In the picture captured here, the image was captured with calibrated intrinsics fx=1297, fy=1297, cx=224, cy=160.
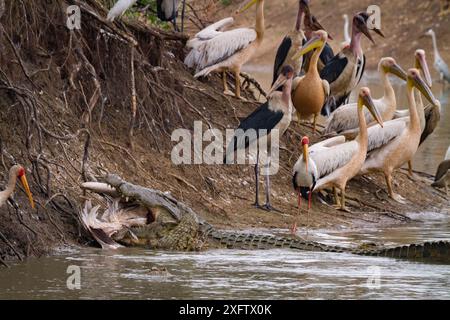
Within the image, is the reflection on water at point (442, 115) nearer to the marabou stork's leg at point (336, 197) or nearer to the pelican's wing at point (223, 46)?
the pelican's wing at point (223, 46)

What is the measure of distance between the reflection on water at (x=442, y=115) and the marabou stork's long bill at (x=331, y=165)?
9.71 ft

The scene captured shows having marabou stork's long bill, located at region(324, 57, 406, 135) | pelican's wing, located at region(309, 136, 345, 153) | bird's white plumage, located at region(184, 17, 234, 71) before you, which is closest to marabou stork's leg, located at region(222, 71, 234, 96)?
bird's white plumage, located at region(184, 17, 234, 71)

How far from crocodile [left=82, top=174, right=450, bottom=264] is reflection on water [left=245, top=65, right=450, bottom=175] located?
533cm

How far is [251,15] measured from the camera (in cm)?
3027

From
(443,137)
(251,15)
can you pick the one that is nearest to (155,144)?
(443,137)

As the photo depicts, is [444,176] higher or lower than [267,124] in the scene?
lower

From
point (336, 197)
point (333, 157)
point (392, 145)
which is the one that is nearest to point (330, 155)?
point (333, 157)

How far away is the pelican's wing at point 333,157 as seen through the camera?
36.8ft

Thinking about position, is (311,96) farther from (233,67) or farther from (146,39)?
(146,39)

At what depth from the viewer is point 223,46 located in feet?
41.0

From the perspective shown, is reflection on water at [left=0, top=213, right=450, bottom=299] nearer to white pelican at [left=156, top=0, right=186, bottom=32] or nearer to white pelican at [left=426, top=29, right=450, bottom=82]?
white pelican at [left=156, top=0, right=186, bottom=32]

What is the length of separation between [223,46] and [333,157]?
6.14 ft

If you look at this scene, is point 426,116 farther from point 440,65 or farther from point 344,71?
point 440,65

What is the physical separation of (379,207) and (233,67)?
6.75 feet
